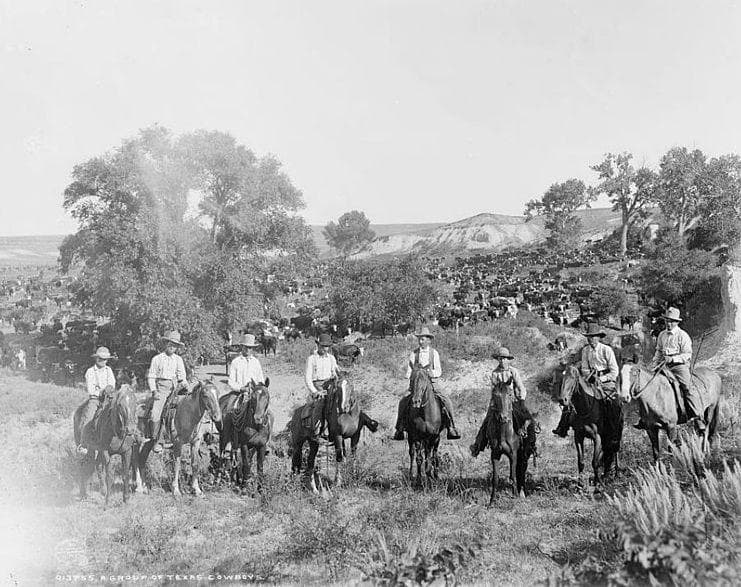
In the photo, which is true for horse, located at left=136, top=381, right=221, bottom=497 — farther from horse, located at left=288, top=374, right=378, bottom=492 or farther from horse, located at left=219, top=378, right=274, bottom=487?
horse, located at left=288, top=374, right=378, bottom=492

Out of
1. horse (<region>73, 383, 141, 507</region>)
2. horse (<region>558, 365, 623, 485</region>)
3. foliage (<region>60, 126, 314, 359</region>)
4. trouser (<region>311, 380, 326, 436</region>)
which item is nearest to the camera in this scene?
horse (<region>558, 365, 623, 485</region>)

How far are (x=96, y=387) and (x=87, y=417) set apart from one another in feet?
2.40

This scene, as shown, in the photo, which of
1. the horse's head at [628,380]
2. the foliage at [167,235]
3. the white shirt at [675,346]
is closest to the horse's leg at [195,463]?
the horse's head at [628,380]

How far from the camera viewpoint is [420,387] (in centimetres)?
915

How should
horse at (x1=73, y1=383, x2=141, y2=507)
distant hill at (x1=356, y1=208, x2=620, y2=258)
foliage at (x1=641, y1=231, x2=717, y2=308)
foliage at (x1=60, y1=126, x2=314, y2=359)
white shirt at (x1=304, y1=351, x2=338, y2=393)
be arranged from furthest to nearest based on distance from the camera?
distant hill at (x1=356, y1=208, x2=620, y2=258) < foliage at (x1=641, y1=231, x2=717, y2=308) < foliage at (x1=60, y1=126, x2=314, y2=359) < white shirt at (x1=304, y1=351, x2=338, y2=393) < horse at (x1=73, y1=383, x2=141, y2=507)

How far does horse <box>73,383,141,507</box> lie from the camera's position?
911 centimetres

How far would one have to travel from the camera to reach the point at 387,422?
53.6 ft

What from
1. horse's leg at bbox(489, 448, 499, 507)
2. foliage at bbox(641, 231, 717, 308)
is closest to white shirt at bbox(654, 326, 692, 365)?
horse's leg at bbox(489, 448, 499, 507)

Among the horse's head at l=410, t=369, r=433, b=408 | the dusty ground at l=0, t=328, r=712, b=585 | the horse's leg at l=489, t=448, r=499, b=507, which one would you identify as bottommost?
the dusty ground at l=0, t=328, r=712, b=585

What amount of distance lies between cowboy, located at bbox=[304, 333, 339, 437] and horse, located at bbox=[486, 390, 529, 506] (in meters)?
2.85

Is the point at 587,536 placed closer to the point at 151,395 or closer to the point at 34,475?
the point at 151,395

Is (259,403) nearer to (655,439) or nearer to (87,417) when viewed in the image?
(87,417)

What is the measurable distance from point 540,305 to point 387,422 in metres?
20.8

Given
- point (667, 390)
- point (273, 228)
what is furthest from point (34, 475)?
point (273, 228)
